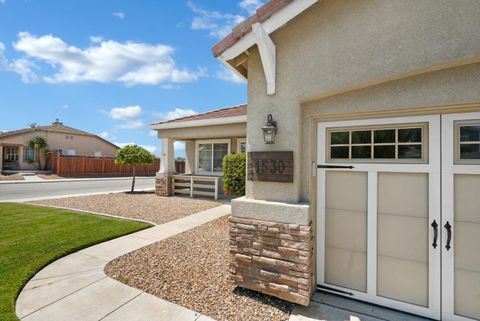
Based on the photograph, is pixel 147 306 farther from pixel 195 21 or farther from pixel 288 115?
pixel 195 21

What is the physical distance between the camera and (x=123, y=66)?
60.8 ft

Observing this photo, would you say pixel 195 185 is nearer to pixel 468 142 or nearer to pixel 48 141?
pixel 468 142

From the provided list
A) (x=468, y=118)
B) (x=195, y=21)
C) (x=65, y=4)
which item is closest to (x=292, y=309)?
(x=468, y=118)

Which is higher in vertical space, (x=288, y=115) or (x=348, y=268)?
(x=288, y=115)

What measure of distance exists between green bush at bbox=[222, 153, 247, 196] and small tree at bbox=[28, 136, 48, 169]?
3539 cm

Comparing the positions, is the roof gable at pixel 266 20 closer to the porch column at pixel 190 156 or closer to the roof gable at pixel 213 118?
the roof gable at pixel 213 118

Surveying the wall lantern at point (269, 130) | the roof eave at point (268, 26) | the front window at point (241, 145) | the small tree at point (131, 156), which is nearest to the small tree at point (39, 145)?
the small tree at point (131, 156)

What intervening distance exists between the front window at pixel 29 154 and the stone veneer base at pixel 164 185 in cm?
3015

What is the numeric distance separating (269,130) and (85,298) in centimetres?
385

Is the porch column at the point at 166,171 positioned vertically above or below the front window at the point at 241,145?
below

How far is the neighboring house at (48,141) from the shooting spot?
3156 cm

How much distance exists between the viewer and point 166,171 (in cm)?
1395

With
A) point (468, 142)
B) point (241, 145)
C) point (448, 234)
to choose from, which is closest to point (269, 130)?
point (468, 142)

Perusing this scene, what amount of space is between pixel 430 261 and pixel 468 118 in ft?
6.40
